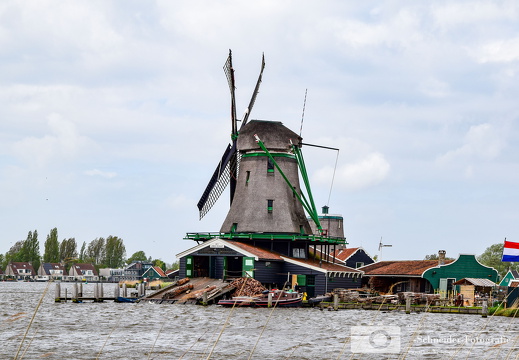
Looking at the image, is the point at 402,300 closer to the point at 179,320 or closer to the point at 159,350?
the point at 179,320

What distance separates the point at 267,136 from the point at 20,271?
5815 inches

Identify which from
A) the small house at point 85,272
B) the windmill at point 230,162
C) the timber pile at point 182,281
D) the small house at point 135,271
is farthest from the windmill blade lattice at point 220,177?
the small house at point 85,272

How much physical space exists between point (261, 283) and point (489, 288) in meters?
17.5

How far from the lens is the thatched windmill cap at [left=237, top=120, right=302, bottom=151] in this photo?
2157 inches

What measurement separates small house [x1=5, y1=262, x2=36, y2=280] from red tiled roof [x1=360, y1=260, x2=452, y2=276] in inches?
5494

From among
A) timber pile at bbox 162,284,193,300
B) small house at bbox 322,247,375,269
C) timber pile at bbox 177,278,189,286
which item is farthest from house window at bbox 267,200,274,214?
small house at bbox 322,247,375,269

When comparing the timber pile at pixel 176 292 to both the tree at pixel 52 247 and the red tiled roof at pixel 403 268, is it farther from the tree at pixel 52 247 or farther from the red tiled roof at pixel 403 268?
the tree at pixel 52 247

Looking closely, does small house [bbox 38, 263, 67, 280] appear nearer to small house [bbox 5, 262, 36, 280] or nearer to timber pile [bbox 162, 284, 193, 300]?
small house [bbox 5, 262, 36, 280]

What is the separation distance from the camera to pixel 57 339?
25312 millimetres

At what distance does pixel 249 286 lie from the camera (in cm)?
4722

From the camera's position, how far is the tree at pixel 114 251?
18375cm

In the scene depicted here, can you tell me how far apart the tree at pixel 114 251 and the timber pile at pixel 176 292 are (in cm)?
13677

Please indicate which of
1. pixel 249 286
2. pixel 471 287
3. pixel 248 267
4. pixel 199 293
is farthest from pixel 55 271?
pixel 471 287

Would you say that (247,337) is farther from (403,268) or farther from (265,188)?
(403,268)
